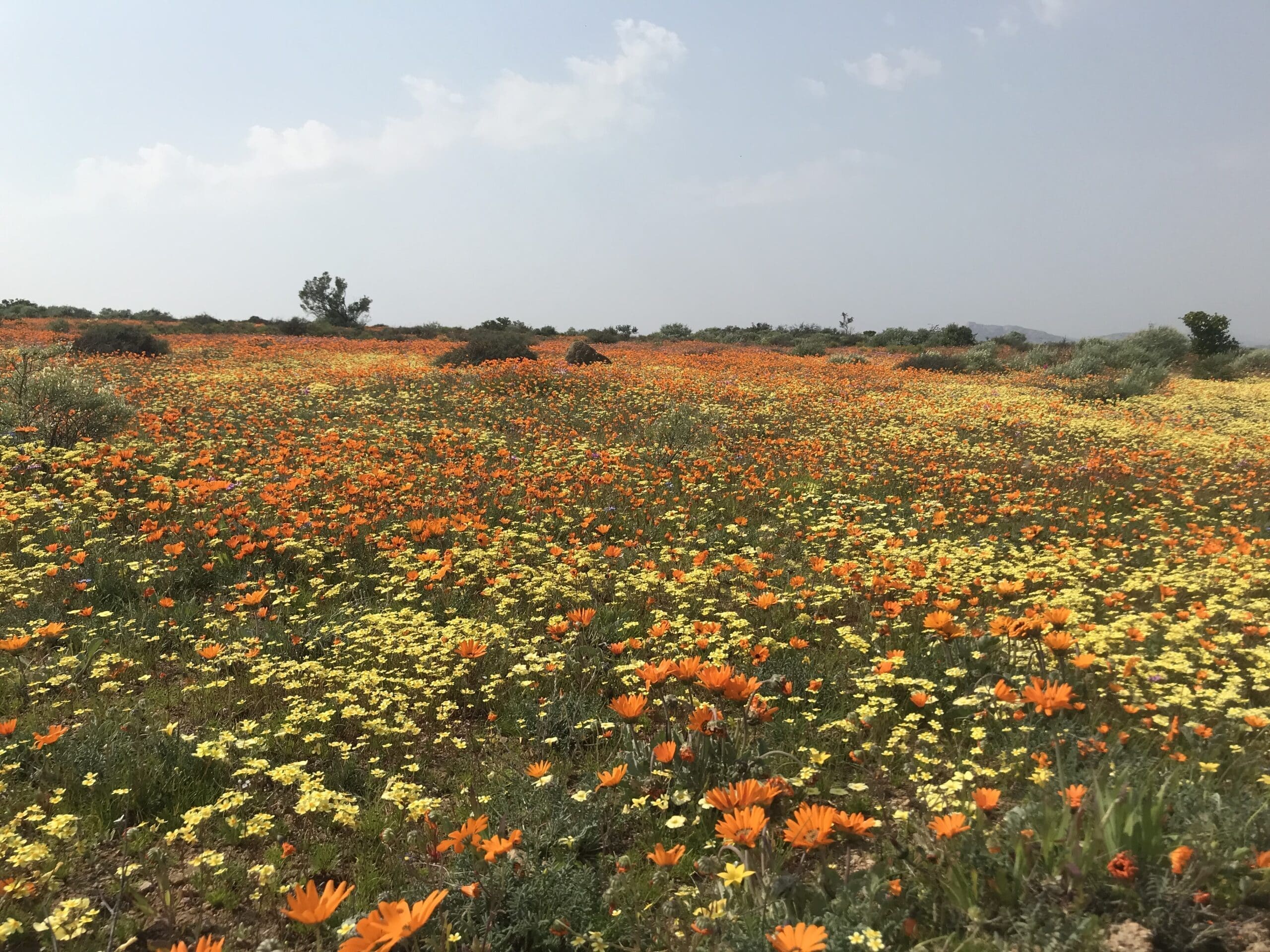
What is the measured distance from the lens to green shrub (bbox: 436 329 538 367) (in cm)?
1920

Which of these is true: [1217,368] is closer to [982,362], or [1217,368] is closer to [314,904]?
[982,362]

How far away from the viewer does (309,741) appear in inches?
137

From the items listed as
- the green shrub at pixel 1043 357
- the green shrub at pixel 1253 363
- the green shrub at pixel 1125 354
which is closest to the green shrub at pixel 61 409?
the green shrub at pixel 1125 354

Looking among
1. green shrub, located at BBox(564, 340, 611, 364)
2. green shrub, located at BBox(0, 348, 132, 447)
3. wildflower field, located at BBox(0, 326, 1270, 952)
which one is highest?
green shrub, located at BBox(564, 340, 611, 364)

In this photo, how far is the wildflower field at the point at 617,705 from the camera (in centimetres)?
207

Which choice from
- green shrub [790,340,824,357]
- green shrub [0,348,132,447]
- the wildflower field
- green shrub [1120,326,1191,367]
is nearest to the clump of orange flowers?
the wildflower field

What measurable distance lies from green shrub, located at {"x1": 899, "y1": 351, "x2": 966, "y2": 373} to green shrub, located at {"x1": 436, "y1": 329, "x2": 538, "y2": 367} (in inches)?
555

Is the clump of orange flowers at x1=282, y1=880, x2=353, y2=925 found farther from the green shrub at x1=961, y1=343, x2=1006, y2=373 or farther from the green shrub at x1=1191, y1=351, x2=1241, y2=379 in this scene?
the green shrub at x1=1191, y1=351, x2=1241, y2=379

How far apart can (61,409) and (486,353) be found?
11.8 meters

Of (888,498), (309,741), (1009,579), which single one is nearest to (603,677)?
(309,741)

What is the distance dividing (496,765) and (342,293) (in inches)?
2416

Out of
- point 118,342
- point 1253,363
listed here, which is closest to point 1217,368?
point 1253,363

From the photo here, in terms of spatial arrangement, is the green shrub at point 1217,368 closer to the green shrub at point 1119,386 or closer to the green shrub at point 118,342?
the green shrub at point 1119,386

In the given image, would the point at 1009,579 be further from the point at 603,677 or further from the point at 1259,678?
the point at 603,677
